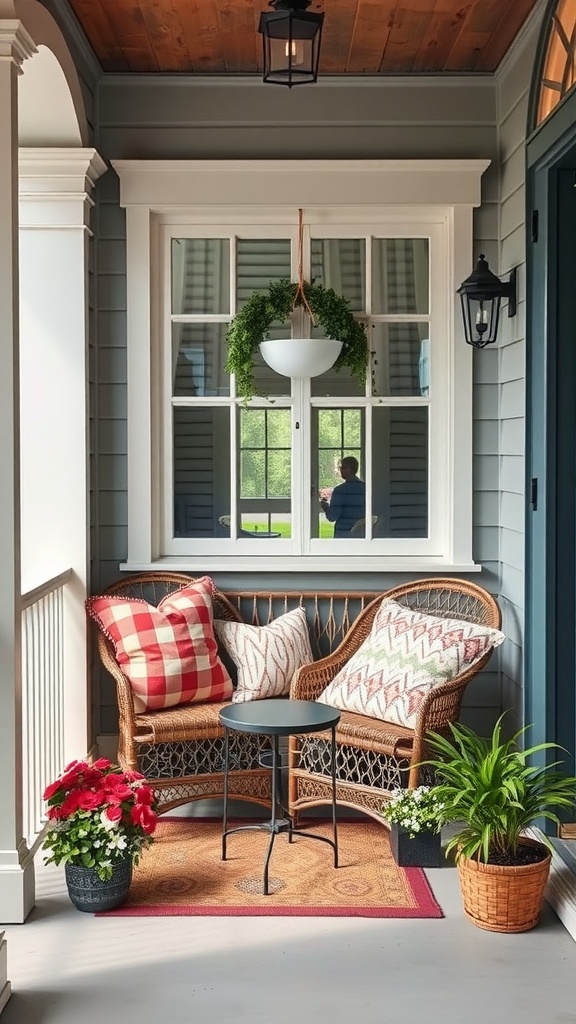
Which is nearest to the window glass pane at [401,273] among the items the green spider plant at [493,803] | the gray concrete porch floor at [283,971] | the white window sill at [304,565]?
the white window sill at [304,565]

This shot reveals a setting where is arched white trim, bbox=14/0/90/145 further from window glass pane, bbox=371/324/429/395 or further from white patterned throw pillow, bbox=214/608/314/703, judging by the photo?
white patterned throw pillow, bbox=214/608/314/703

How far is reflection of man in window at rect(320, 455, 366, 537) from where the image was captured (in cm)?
457

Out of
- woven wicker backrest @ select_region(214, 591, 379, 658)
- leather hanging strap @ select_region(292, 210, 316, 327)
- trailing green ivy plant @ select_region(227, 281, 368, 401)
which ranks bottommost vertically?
woven wicker backrest @ select_region(214, 591, 379, 658)

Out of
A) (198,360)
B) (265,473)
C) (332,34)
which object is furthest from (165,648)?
(332,34)

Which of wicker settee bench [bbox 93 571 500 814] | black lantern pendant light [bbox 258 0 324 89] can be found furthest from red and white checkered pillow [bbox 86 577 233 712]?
black lantern pendant light [bbox 258 0 324 89]

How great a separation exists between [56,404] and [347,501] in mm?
1306

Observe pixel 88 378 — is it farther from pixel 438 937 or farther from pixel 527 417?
pixel 438 937

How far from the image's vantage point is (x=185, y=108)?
14.5 feet

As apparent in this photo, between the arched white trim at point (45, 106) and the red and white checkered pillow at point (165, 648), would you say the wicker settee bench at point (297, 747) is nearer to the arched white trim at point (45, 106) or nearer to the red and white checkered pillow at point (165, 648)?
the red and white checkered pillow at point (165, 648)

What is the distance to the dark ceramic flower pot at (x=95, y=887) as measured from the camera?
316 cm

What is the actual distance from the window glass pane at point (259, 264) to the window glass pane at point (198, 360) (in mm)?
195

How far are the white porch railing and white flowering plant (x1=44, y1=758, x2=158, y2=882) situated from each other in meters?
0.29

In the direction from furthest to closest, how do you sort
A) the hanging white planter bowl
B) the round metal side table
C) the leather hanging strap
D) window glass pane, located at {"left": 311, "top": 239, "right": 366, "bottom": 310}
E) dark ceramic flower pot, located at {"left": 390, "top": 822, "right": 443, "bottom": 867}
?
window glass pane, located at {"left": 311, "top": 239, "right": 366, "bottom": 310} → the leather hanging strap → the hanging white planter bowl → dark ceramic flower pot, located at {"left": 390, "top": 822, "right": 443, "bottom": 867} → the round metal side table

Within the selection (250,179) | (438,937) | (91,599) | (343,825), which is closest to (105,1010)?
(438,937)
